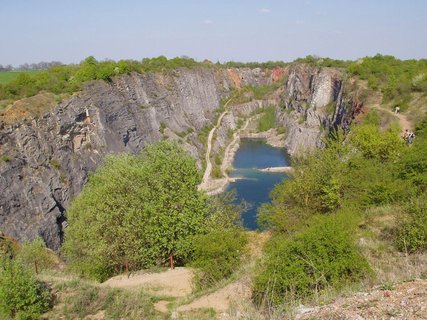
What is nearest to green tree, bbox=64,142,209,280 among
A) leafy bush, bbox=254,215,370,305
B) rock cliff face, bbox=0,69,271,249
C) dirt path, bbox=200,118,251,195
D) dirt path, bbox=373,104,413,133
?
leafy bush, bbox=254,215,370,305

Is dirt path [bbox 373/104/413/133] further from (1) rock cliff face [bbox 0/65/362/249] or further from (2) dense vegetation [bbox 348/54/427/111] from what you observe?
(1) rock cliff face [bbox 0/65/362/249]

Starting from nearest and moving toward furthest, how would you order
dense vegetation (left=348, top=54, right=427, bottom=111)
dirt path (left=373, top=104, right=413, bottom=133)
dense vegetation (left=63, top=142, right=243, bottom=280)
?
dense vegetation (left=63, top=142, right=243, bottom=280)
dirt path (left=373, top=104, right=413, bottom=133)
dense vegetation (left=348, top=54, right=427, bottom=111)

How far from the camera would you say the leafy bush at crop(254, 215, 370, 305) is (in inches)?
399

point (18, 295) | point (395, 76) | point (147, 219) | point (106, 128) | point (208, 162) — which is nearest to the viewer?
point (18, 295)

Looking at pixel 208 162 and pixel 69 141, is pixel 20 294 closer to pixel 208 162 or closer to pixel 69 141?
pixel 69 141

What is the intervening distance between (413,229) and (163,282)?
30.6ft

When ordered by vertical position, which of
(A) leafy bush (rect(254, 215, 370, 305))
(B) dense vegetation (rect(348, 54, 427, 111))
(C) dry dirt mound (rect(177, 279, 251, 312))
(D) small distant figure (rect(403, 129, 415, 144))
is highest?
(B) dense vegetation (rect(348, 54, 427, 111))

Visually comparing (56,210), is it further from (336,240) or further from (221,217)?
(336,240)

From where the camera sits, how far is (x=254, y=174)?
6294 centimetres

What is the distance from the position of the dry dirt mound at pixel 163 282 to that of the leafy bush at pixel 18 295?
10.9ft

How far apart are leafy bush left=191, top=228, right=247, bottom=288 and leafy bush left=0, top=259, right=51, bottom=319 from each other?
5241 millimetres

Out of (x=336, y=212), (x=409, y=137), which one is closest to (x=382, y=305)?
(x=336, y=212)

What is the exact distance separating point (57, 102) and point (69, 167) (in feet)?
21.9

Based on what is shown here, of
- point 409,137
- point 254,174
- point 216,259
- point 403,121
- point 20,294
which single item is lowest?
point 254,174
